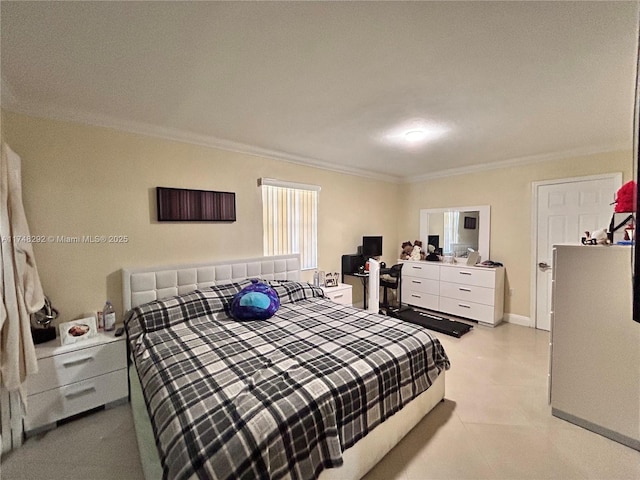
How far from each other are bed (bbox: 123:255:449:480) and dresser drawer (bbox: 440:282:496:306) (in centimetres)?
222

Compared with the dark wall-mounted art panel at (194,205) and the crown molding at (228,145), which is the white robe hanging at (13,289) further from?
the dark wall-mounted art panel at (194,205)

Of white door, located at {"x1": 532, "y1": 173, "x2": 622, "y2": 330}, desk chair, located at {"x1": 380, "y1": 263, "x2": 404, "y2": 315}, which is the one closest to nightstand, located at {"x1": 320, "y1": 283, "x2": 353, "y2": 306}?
desk chair, located at {"x1": 380, "y1": 263, "x2": 404, "y2": 315}

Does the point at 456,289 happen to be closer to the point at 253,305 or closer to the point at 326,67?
the point at 253,305

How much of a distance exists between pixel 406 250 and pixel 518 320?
197cm

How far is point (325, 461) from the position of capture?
1.31 meters

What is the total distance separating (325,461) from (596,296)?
2.13 metres

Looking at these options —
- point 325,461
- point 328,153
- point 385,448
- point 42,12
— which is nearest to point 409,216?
point 328,153

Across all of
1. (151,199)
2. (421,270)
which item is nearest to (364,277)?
(421,270)

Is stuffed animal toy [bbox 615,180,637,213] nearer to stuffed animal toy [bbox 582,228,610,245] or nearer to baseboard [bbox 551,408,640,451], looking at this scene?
stuffed animal toy [bbox 582,228,610,245]

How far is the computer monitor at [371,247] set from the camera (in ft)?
15.1

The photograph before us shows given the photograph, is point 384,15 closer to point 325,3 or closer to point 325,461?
point 325,3

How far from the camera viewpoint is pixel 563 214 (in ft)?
11.6

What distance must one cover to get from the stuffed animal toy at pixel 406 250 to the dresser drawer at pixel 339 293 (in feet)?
5.37

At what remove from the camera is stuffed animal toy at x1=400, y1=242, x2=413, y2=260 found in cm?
502
